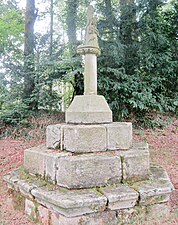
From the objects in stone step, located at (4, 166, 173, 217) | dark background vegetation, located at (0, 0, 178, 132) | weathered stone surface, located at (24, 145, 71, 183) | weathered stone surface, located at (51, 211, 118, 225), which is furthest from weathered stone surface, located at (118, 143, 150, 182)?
dark background vegetation, located at (0, 0, 178, 132)

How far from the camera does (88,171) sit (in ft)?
10.3

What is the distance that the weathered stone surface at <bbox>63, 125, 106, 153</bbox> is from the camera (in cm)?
332

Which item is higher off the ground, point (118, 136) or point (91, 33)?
point (91, 33)

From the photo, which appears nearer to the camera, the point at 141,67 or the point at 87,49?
the point at 87,49

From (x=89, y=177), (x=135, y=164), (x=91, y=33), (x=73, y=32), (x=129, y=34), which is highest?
(x=73, y=32)

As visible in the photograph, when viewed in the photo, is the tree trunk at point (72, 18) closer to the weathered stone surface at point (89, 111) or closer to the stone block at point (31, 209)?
the weathered stone surface at point (89, 111)

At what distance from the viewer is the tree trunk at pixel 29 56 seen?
330 inches

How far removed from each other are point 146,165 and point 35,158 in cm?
160

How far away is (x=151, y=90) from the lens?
8.05 m

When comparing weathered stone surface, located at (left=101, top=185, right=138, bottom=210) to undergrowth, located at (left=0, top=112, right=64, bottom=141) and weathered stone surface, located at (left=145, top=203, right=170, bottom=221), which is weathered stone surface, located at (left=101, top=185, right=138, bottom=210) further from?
undergrowth, located at (left=0, top=112, right=64, bottom=141)

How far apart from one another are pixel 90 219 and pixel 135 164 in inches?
38.7

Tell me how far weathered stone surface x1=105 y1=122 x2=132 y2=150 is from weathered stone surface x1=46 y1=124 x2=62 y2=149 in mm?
702

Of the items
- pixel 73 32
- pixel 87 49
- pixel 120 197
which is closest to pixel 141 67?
pixel 73 32

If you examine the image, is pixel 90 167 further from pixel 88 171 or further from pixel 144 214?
pixel 144 214
